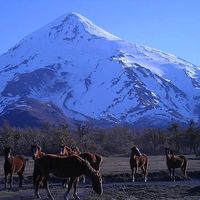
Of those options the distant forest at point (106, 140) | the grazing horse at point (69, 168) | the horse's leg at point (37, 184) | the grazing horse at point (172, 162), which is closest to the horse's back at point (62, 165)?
the grazing horse at point (69, 168)

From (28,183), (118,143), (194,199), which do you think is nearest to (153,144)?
(118,143)

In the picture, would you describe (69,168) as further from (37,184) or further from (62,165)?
(37,184)

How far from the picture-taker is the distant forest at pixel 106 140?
359 feet

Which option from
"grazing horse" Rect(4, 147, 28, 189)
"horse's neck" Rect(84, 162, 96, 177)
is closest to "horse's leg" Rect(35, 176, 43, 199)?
"horse's neck" Rect(84, 162, 96, 177)

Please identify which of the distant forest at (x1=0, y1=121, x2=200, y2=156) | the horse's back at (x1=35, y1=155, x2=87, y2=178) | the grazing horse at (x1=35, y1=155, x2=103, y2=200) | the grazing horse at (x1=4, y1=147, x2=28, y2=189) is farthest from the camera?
the distant forest at (x1=0, y1=121, x2=200, y2=156)

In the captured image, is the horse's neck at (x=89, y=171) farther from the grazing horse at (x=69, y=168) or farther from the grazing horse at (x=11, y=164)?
the grazing horse at (x=11, y=164)

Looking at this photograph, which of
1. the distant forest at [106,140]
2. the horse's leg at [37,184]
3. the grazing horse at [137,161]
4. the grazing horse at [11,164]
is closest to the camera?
the horse's leg at [37,184]

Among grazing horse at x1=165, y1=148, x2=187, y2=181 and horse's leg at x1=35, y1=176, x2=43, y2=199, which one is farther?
grazing horse at x1=165, y1=148, x2=187, y2=181

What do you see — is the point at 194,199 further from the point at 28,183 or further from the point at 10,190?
the point at 28,183

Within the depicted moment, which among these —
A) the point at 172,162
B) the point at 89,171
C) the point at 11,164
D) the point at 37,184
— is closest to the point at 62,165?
the point at 89,171

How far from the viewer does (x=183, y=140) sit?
401ft

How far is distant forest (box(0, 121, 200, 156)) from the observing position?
359ft

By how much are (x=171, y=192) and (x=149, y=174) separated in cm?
1412

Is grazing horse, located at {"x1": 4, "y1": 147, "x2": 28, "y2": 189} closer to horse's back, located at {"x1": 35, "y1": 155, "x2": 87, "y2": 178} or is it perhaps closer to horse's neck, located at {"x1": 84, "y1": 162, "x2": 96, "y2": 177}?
horse's back, located at {"x1": 35, "y1": 155, "x2": 87, "y2": 178}
